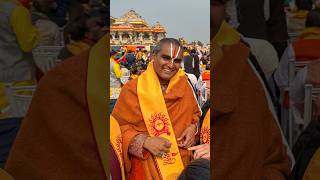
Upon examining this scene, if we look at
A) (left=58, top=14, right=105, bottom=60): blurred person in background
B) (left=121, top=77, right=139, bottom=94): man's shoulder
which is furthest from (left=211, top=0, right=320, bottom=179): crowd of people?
(left=121, top=77, right=139, bottom=94): man's shoulder

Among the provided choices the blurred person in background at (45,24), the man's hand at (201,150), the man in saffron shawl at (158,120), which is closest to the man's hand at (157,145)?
the man in saffron shawl at (158,120)

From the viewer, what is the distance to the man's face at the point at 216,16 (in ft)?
5.00

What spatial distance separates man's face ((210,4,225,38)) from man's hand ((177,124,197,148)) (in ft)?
2.77

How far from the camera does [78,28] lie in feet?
5.08

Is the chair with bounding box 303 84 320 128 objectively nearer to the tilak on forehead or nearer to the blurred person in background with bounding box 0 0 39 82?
the tilak on forehead

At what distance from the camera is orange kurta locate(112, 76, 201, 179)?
2.24m

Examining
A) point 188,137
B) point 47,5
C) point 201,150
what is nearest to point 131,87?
point 188,137

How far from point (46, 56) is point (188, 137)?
100 centimetres

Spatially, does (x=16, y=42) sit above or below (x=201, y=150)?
above

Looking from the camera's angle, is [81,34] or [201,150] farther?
[201,150]

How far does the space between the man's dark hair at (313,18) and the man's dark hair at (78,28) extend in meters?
0.85

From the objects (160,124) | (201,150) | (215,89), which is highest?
(215,89)

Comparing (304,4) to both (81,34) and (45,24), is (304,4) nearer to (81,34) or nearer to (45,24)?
(81,34)

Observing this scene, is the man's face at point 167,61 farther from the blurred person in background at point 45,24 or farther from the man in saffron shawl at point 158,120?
the blurred person in background at point 45,24
